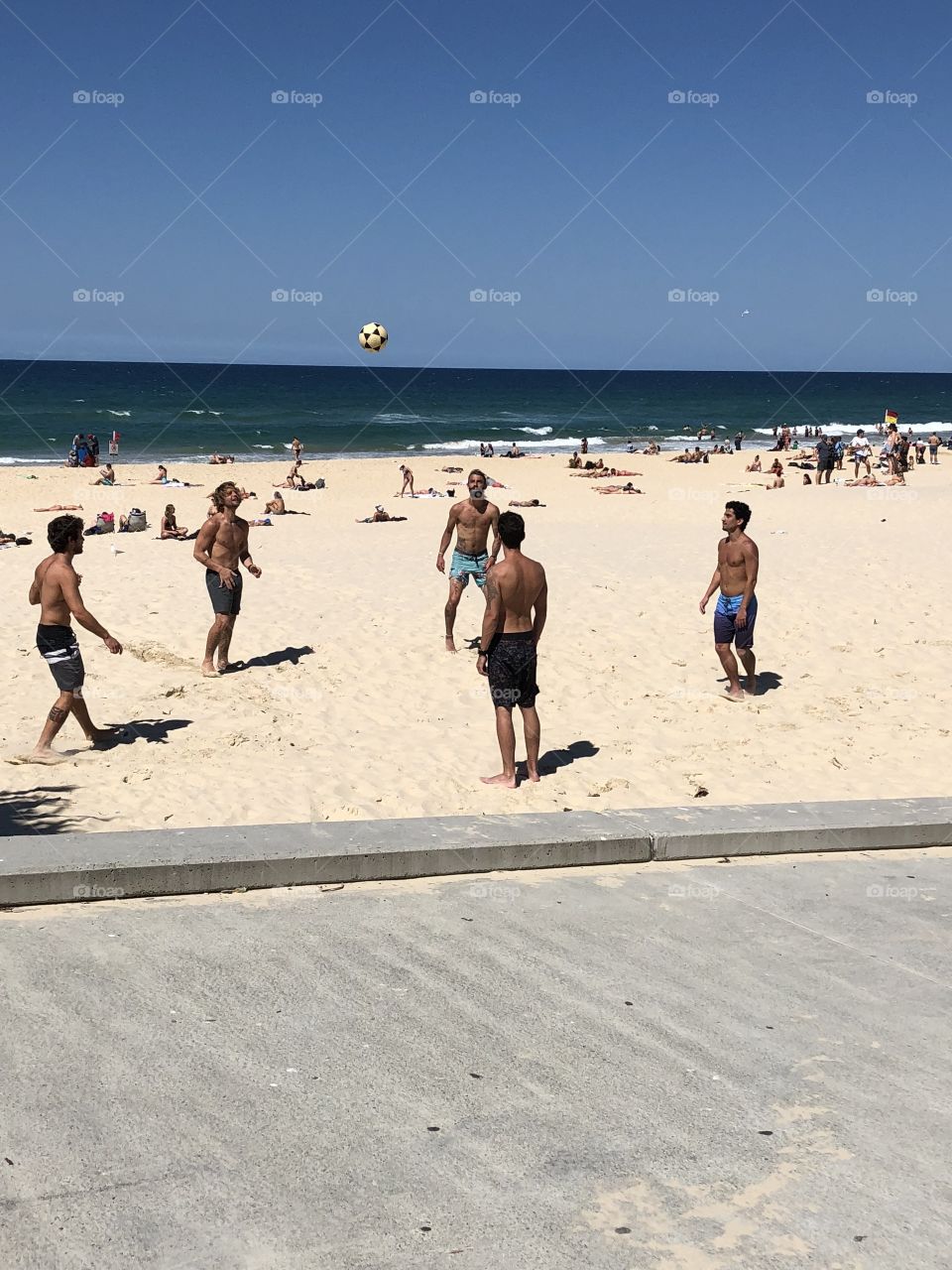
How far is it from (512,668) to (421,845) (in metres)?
2.16

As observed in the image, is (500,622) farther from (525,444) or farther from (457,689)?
(525,444)

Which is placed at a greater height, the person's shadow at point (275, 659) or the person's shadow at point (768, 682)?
the person's shadow at point (275, 659)

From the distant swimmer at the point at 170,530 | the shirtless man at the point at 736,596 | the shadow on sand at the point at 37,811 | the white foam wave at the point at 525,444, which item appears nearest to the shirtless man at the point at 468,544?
the shirtless man at the point at 736,596

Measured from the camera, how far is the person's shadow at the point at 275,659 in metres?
10.7

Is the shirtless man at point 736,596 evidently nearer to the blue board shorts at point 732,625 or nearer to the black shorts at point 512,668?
the blue board shorts at point 732,625

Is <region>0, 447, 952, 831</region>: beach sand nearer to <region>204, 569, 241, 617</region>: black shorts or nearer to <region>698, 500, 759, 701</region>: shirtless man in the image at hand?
<region>698, 500, 759, 701</region>: shirtless man

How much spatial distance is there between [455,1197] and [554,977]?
4.45 feet

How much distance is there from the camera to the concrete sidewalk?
5.14m

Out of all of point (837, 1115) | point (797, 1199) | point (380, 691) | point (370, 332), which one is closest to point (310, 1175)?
point (797, 1199)

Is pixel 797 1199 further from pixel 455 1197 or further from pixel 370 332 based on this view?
pixel 370 332

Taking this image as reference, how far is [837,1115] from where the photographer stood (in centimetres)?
372

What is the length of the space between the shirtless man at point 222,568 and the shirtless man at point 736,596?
3756mm

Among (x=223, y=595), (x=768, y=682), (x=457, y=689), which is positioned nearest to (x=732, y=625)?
(x=768, y=682)

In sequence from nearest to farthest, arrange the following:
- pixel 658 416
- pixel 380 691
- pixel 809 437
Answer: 1. pixel 380 691
2. pixel 809 437
3. pixel 658 416
